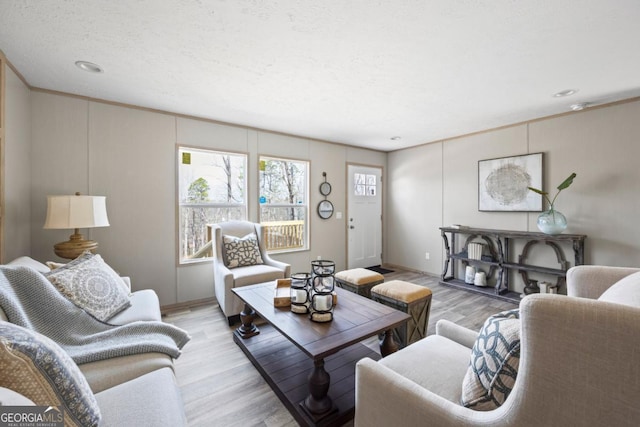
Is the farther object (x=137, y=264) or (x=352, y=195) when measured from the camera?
(x=352, y=195)

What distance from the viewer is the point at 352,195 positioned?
→ 5.00 meters

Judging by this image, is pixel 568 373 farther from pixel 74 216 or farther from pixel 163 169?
pixel 163 169

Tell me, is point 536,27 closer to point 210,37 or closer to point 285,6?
point 285,6

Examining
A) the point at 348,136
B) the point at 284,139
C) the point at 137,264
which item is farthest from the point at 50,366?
the point at 348,136

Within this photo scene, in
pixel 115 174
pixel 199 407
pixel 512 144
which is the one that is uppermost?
pixel 512 144

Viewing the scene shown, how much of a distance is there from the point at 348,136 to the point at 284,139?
3.44 feet

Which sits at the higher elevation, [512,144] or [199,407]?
[512,144]

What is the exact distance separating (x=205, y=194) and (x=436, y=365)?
10.7ft

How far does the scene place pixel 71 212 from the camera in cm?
224

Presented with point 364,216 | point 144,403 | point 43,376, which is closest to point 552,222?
point 364,216

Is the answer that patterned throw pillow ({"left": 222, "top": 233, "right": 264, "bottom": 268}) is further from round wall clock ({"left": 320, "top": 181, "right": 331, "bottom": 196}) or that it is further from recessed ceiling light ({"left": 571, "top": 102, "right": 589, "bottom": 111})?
recessed ceiling light ({"left": 571, "top": 102, "right": 589, "bottom": 111})

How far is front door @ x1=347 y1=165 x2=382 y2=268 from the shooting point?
4.98 m

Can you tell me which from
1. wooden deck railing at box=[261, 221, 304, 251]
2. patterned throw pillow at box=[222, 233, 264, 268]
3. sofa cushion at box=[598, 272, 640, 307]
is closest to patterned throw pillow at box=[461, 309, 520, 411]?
sofa cushion at box=[598, 272, 640, 307]

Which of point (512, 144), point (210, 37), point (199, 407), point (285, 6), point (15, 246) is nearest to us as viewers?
point (285, 6)
